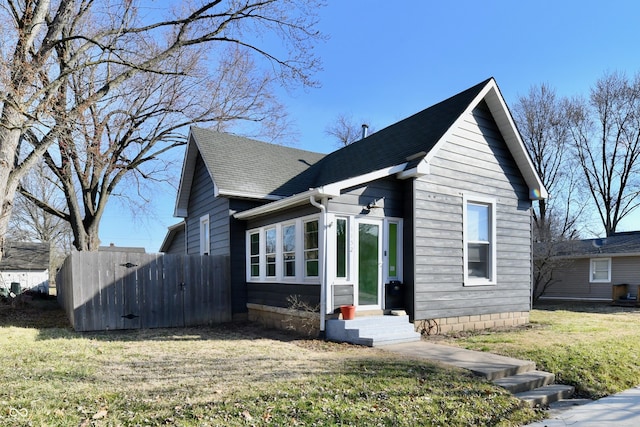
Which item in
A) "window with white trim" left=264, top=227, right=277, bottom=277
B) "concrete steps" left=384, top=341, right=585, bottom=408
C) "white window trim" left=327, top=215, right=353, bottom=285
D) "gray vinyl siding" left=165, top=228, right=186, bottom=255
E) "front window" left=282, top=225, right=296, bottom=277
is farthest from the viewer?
"gray vinyl siding" left=165, top=228, right=186, bottom=255

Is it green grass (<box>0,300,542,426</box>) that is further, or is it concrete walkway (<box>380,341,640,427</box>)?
concrete walkway (<box>380,341,640,427</box>)

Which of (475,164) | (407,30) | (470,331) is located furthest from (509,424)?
(407,30)

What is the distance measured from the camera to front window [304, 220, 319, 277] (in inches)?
347

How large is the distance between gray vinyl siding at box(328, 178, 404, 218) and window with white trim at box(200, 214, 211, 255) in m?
6.15

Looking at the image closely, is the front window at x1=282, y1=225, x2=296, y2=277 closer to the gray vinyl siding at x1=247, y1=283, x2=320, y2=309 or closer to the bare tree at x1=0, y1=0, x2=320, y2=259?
the gray vinyl siding at x1=247, y1=283, x2=320, y2=309

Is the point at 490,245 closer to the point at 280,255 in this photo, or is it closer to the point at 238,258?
the point at 280,255

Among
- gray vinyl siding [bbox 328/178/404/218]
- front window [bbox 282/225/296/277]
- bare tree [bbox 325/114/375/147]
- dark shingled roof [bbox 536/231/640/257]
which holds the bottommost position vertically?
dark shingled roof [bbox 536/231/640/257]

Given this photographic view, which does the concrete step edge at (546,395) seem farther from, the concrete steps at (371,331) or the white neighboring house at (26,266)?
the white neighboring house at (26,266)

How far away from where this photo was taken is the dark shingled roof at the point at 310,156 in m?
10.2

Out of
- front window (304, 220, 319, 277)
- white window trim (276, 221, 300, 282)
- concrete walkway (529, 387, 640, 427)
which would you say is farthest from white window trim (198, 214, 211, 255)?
concrete walkway (529, 387, 640, 427)

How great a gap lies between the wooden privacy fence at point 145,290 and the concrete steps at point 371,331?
445 centimetres

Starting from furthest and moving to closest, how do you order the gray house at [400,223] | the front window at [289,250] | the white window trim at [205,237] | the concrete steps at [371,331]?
the white window trim at [205,237] → the front window at [289,250] → the gray house at [400,223] → the concrete steps at [371,331]

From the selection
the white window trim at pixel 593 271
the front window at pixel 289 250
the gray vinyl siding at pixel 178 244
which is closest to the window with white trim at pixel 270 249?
the front window at pixel 289 250

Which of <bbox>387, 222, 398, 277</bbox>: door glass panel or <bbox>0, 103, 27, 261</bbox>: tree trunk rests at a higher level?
<bbox>0, 103, 27, 261</bbox>: tree trunk
